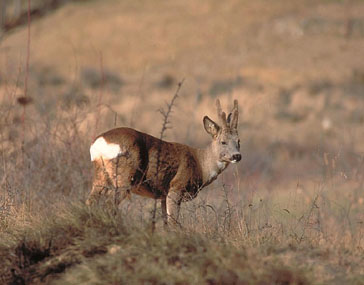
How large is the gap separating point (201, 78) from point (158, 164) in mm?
23373

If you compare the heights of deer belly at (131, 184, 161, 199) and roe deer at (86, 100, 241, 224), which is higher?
roe deer at (86, 100, 241, 224)

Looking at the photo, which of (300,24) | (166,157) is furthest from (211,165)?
(300,24)

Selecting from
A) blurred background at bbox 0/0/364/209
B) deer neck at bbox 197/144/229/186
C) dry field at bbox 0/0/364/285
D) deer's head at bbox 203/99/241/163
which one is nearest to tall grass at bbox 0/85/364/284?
dry field at bbox 0/0/364/285

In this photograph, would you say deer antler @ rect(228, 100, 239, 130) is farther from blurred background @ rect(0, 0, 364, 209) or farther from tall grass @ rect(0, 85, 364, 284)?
blurred background @ rect(0, 0, 364, 209)

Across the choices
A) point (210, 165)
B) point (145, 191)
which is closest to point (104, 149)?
point (145, 191)

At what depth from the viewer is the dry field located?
6.11 m

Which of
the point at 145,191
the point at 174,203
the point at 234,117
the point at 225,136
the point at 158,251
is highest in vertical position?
the point at 234,117

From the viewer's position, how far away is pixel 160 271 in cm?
570

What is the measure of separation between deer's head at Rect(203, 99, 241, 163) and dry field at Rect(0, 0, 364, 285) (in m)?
0.53

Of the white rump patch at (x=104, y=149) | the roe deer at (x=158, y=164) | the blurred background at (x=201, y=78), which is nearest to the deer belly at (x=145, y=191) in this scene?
the roe deer at (x=158, y=164)

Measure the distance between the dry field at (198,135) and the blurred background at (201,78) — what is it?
2.9 inches

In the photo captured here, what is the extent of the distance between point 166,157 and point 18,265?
2.73 metres

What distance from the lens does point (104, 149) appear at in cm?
788

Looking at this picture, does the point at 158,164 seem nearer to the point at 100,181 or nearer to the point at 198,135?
the point at 100,181
